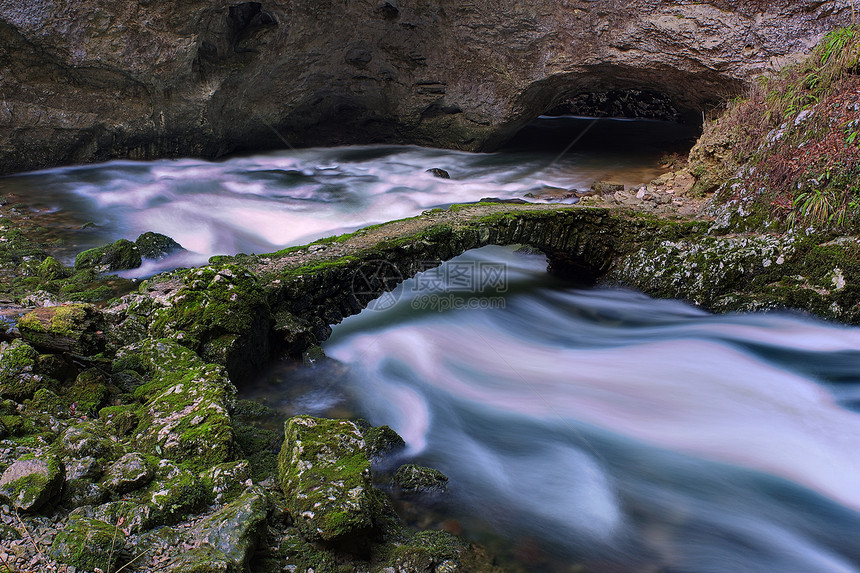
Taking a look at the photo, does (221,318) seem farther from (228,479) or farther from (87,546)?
(87,546)

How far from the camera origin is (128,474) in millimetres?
2449

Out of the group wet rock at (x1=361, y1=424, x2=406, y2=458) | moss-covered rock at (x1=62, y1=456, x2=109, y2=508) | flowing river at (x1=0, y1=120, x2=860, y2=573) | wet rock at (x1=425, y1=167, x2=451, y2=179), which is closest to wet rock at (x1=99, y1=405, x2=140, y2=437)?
moss-covered rock at (x1=62, y1=456, x2=109, y2=508)

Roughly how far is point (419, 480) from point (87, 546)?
1778 millimetres

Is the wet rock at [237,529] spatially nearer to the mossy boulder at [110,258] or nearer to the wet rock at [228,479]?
the wet rock at [228,479]

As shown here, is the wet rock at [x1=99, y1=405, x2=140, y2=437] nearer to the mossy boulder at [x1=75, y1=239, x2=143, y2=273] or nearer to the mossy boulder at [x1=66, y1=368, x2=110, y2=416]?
the mossy boulder at [x1=66, y1=368, x2=110, y2=416]

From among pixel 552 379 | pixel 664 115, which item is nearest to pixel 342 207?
pixel 552 379

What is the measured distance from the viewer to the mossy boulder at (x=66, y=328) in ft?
10.4

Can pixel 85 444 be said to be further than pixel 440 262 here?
No

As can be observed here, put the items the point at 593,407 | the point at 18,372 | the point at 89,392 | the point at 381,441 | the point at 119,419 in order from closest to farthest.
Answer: the point at 18,372 < the point at 119,419 < the point at 89,392 < the point at 381,441 < the point at 593,407

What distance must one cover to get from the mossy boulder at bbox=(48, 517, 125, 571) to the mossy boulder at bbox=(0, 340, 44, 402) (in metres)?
1.07

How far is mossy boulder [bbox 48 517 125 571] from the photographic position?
2.00 metres

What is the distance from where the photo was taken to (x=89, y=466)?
2414 millimetres

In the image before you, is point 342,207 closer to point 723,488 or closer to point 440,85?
point 440,85

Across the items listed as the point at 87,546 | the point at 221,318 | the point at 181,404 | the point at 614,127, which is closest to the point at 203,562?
the point at 87,546
